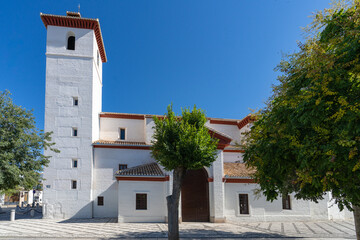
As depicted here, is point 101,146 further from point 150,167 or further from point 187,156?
point 187,156

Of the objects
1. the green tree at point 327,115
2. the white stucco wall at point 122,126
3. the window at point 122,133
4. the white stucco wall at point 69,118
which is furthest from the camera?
the window at point 122,133

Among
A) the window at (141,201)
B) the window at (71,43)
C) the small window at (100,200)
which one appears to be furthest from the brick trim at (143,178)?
the window at (71,43)

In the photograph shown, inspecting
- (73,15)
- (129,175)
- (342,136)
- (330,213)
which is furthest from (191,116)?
(73,15)

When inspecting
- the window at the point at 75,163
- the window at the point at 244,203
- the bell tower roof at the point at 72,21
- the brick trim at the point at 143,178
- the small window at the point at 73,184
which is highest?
the bell tower roof at the point at 72,21

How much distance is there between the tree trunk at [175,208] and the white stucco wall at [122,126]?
13.2 m

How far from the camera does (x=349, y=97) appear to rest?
6348 mm

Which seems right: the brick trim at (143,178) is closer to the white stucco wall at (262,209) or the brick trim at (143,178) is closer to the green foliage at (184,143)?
the white stucco wall at (262,209)

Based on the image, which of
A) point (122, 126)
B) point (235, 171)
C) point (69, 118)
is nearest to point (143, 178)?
point (235, 171)

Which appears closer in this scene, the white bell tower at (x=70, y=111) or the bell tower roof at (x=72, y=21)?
the white bell tower at (x=70, y=111)

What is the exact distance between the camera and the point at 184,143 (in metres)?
13.6

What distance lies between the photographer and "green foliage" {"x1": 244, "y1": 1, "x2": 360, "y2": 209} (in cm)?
621

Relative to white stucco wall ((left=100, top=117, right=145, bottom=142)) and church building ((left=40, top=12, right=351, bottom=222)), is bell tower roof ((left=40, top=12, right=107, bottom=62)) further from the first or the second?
white stucco wall ((left=100, top=117, right=145, bottom=142))

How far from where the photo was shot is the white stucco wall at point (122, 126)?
26.0 metres

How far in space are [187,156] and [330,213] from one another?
48.8ft
